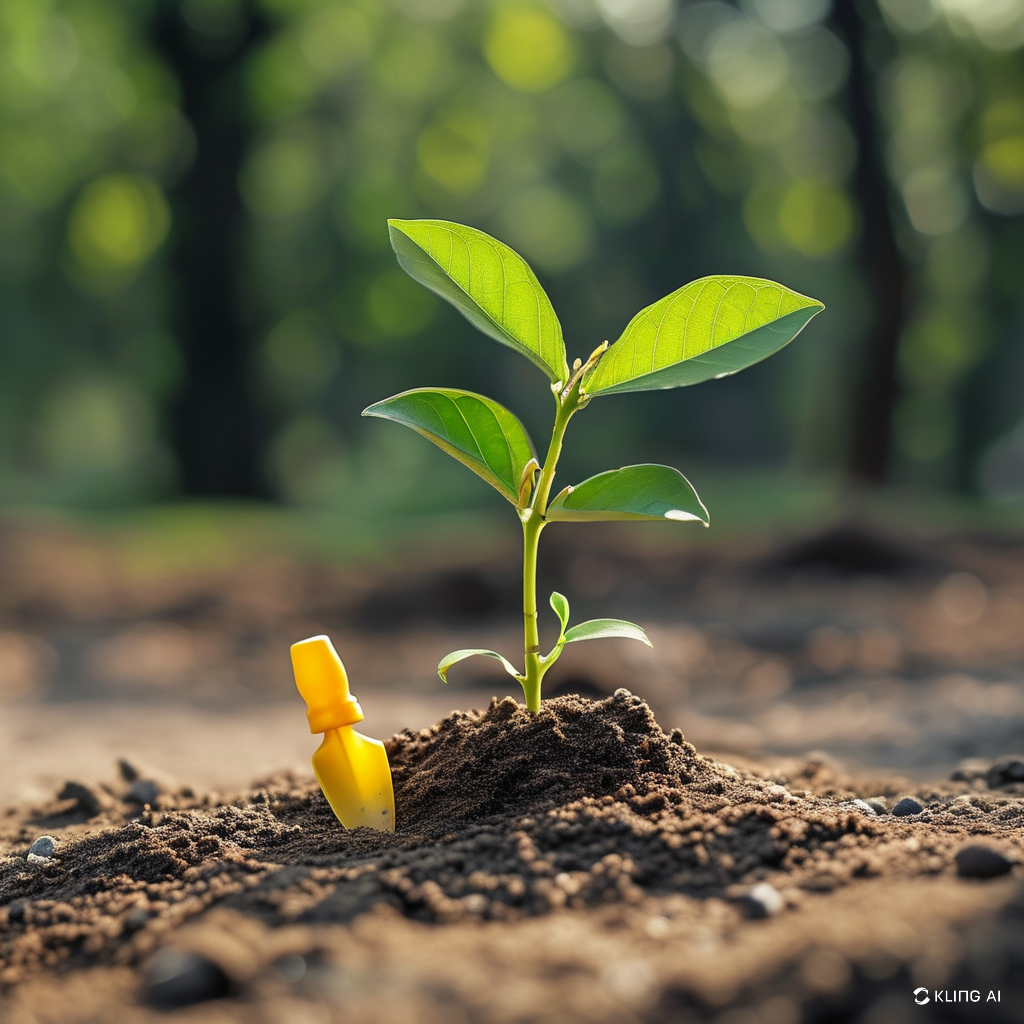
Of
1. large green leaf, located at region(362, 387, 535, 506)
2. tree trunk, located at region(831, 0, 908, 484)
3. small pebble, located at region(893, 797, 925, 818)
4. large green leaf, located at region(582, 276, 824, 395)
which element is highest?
tree trunk, located at region(831, 0, 908, 484)

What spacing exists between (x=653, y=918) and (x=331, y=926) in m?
0.42

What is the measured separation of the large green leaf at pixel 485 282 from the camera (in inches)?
72.6

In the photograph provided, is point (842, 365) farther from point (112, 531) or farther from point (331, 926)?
point (331, 926)

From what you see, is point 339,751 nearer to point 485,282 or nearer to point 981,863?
point 485,282

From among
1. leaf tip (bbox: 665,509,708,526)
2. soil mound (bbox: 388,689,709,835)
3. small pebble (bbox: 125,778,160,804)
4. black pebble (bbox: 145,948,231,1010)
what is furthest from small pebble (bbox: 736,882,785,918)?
small pebble (bbox: 125,778,160,804)

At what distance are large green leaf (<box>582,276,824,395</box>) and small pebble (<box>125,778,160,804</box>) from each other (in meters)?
1.52

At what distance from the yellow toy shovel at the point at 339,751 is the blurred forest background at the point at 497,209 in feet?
35.5

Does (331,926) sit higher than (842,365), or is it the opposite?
(842,365)

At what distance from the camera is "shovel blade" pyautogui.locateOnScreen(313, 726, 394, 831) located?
6.27 ft

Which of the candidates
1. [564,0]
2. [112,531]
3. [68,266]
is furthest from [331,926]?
[68,266]

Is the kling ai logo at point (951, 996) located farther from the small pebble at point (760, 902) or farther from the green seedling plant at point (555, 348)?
the green seedling plant at point (555, 348)

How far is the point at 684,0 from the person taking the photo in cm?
1516

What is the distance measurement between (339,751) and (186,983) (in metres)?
0.78

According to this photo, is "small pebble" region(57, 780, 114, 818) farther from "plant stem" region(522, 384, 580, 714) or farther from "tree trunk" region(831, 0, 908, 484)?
"tree trunk" region(831, 0, 908, 484)
